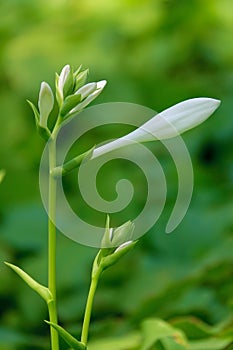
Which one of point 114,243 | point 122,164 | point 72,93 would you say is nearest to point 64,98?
point 72,93

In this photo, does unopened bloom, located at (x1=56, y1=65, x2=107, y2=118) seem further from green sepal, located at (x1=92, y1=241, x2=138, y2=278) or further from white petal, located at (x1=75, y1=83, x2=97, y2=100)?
green sepal, located at (x1=92, y1=241, x2=138, y2=278)

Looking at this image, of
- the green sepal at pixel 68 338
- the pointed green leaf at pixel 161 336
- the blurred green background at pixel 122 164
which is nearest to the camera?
the green sepal at pixel 68 338

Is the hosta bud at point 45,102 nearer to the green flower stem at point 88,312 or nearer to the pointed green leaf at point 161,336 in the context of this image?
the green flower stem at point 88,312

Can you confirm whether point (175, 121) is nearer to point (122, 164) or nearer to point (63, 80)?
point (63, 80)

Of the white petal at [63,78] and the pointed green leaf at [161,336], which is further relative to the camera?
the pointed green leaf at [161,336]

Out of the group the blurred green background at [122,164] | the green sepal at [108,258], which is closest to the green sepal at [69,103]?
the green sepal at [108,258]

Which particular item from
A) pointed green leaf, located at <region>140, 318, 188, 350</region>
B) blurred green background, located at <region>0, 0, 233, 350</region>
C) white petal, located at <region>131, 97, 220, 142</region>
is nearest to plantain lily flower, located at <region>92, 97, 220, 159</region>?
white petal, located at <region>131, 97, 220, 142</region>

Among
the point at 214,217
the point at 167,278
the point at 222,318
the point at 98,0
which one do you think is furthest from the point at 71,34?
the point at 222,318

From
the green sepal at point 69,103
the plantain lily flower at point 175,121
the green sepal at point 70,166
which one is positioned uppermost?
the green sepal at point 69,103
